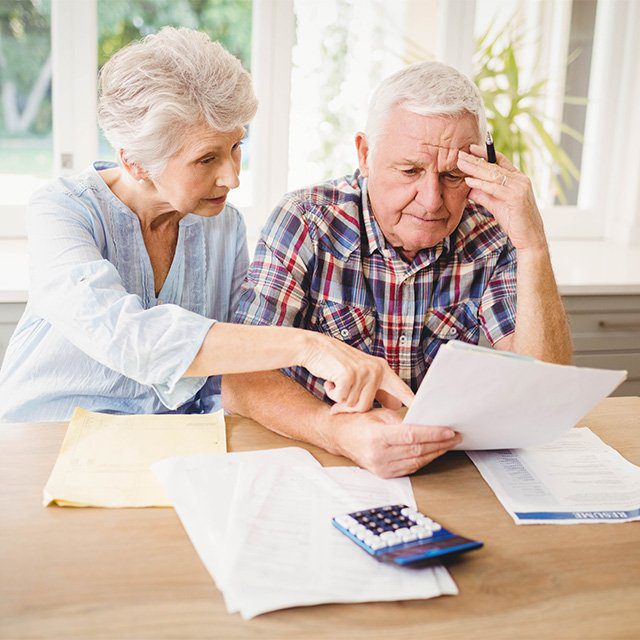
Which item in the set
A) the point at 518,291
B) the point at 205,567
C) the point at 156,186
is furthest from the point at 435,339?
the point at 205,567

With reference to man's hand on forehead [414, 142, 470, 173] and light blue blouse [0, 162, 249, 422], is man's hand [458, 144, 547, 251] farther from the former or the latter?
light blue blouse [0, 162, 249, 422]

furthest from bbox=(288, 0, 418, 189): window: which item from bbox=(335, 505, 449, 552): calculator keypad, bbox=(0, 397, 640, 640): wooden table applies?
bbox=(335, 505, 449, 552): calculator keypad

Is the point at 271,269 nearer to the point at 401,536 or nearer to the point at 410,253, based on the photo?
the point at 410,253

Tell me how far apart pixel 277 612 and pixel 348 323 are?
88 cm


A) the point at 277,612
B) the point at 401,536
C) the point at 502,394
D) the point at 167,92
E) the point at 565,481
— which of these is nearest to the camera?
the point at 277,612

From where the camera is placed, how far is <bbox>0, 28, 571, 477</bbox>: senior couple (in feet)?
4.30

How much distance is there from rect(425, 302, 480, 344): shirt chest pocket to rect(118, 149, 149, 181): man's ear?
0.66 m

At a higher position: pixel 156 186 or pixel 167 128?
pixel 167 128

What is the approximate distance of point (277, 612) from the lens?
35.2 inches

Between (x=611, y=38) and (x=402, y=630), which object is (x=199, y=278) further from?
(x=611, y=38)

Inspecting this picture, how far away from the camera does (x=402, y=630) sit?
0.88 m

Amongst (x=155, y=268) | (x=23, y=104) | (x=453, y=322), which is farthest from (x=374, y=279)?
(x=23, y=104)

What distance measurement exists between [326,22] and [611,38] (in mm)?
1138

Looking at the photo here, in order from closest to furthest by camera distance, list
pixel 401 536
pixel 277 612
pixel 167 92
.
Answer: pixel 277 612, pixel 401 536, pixel 167 92
